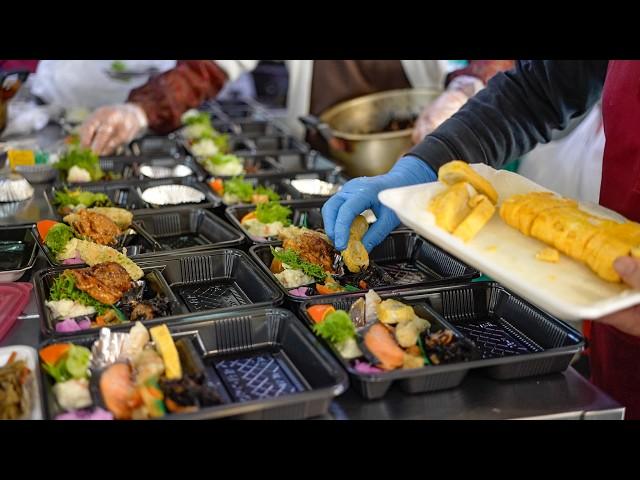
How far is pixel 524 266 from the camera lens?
175 centimetres

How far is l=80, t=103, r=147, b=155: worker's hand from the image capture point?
12.8 feet

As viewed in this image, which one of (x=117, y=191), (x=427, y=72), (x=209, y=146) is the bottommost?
(x=117, y=191)

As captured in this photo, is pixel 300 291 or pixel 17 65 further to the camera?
pixel 17 65

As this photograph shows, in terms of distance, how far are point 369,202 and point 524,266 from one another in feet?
2.64

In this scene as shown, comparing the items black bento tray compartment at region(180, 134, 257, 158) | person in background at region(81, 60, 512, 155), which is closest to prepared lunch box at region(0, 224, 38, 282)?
person in background at region(81, 60, 512, 155)

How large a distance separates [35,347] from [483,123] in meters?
1.75

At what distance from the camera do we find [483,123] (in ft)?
8.65

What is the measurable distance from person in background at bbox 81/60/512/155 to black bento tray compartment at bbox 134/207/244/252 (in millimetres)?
1198

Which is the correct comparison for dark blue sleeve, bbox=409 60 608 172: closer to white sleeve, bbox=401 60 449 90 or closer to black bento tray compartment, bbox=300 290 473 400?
black bento tray compartment, bbox=300 290 473 400

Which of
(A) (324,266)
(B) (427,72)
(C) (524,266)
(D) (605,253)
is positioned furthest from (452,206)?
(B) (427,72)

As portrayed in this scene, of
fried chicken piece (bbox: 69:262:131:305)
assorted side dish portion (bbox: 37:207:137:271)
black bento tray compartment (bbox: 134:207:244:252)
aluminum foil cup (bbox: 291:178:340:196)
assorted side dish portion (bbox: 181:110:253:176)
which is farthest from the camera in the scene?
assorted side dish portion (bbox: 181:110:253:176)

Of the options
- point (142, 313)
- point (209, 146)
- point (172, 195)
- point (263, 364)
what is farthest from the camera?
point (209, 146)

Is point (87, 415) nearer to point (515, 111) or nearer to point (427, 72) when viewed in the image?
point (515, 111)
